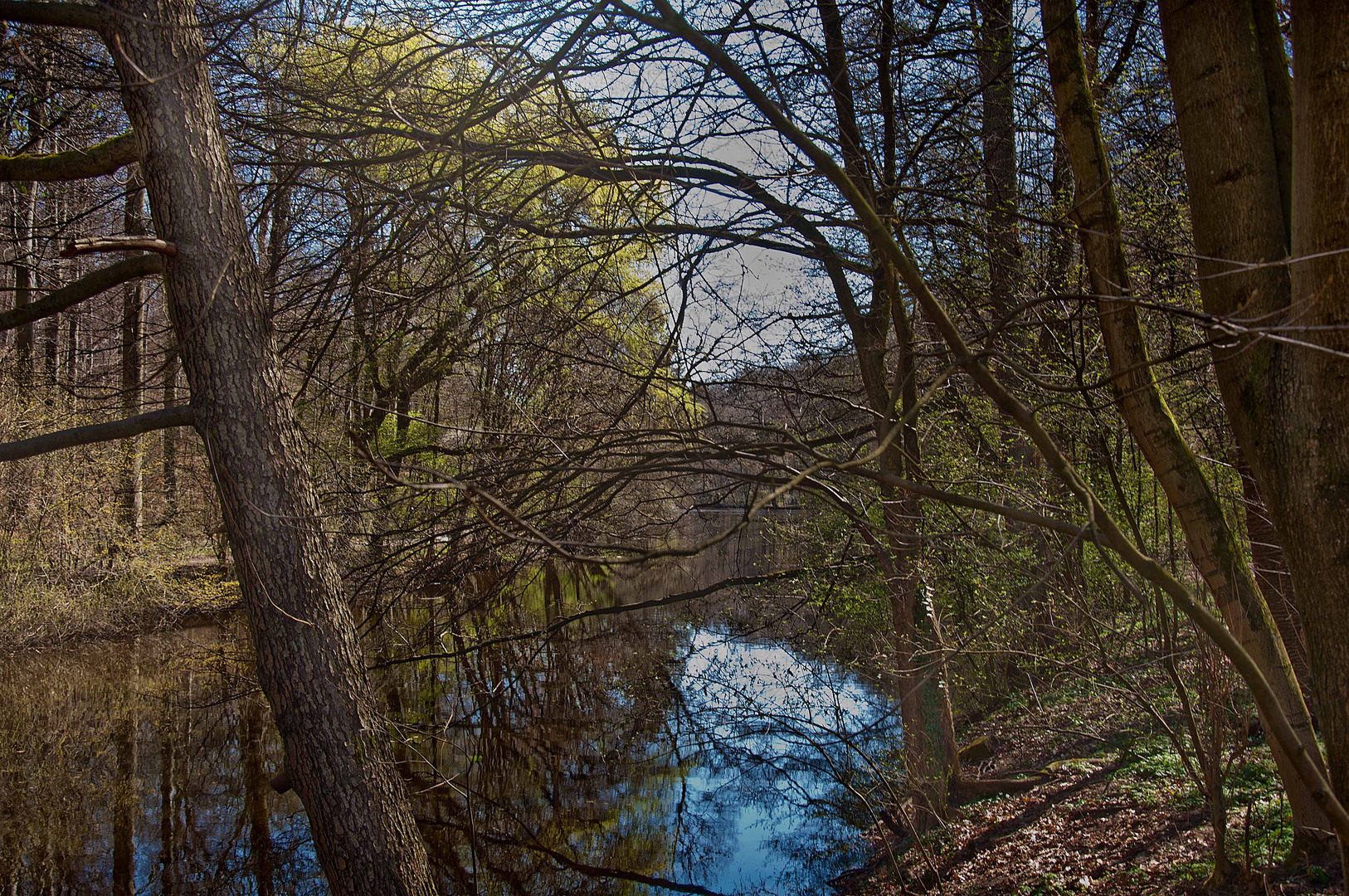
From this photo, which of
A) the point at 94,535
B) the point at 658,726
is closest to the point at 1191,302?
the point at 658,726

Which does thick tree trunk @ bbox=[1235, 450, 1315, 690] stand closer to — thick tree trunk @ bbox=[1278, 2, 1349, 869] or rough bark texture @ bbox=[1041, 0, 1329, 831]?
rough bark texture @ bbox=[1041, 0, 1329, 831]

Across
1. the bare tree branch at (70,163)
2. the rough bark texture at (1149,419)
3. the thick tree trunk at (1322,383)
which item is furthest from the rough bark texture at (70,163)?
the thick tree trunk at (1322,383)

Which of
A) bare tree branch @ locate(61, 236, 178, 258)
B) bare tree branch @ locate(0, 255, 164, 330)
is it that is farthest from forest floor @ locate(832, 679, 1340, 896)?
bare tree branch @ locate(0, 255, 164, 330)

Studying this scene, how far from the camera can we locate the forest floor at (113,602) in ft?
42.2

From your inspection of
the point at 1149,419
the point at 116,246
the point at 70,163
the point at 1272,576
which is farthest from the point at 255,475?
A: the point at 1272,576

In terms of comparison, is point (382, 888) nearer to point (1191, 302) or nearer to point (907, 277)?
point (907, 277)

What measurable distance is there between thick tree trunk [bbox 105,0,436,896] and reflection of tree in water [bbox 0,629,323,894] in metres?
1.89

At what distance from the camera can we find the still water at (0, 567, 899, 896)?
7199mm

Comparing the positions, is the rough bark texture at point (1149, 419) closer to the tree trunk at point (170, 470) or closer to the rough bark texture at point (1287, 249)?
the rough bark texture at point (1287, 249)

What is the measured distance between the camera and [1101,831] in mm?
5219

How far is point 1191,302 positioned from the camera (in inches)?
188

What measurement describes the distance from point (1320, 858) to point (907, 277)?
12.2ft

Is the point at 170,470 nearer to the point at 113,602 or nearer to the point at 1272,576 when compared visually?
the point at 113,602

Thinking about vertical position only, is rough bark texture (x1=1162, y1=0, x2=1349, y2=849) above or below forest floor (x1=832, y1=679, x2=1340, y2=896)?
above
